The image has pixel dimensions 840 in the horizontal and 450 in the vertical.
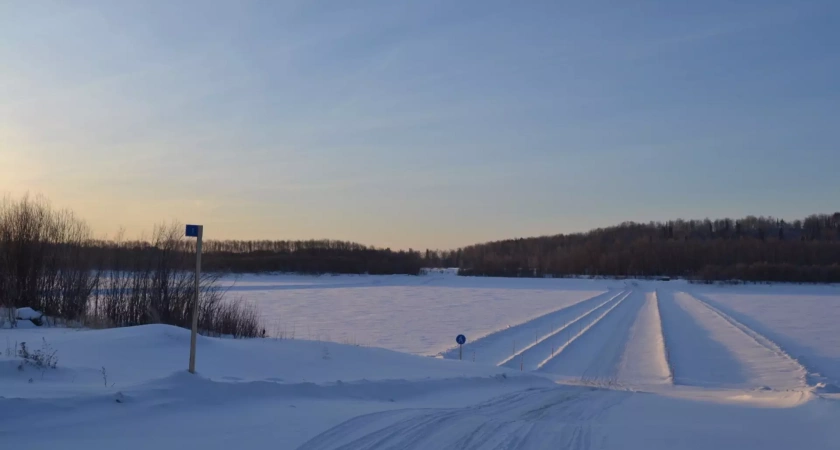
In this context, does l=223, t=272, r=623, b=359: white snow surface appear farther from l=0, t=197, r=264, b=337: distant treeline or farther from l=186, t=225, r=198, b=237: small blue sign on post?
l=186, t=225, r=198, b=237: small blue sign on post

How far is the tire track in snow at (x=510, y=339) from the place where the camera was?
790 inches

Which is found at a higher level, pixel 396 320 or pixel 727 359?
pixel 396 320

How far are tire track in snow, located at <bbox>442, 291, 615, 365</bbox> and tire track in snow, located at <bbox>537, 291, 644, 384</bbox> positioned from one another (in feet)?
4.43

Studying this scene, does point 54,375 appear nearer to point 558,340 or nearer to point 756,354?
point 558,340

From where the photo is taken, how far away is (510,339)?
2459cm

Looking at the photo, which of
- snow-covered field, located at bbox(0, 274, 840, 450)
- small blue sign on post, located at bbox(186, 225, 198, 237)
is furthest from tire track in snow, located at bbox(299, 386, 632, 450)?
small blue sign on post, located at bbox(186, 225, 198, 237)

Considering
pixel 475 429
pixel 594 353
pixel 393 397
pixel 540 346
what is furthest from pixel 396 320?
pixel 475 429

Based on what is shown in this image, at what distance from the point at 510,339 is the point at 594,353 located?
12.1 ft

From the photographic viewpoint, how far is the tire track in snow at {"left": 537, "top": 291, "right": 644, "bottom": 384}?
17.8m

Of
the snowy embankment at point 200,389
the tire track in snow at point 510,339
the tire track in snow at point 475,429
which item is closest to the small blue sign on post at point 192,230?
the snowy embankment at point 200,389

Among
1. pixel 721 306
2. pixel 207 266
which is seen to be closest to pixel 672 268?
pixel 721 306

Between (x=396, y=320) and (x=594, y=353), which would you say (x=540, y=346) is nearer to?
(x=594, y=353)

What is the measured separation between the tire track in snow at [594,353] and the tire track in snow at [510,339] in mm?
1351

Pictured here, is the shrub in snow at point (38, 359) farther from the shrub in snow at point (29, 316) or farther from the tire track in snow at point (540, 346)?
the tire track in snow at point (540, 346)
